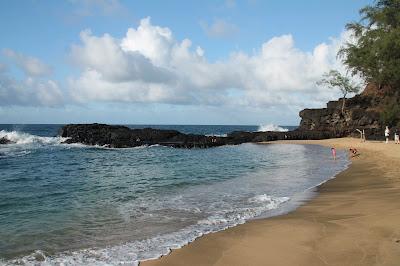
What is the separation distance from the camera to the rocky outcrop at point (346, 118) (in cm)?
Result: 6009

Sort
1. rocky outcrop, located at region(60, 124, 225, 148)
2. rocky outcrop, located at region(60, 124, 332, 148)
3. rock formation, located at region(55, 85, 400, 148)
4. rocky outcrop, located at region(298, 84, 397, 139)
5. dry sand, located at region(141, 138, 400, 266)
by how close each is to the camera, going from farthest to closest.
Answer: rocky outcrop, located at region(298, 84, 397, 139) → rock formation, located at region(55, 85, 400, 148) → rocky outcrop, located at region(60, 124, 332, 148) → rocky outcrop, located at region(60, 124, 225, 148) → dry sand, located at region(141, 138, 400, 266)

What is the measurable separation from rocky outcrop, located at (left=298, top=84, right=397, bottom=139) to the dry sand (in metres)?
44.9

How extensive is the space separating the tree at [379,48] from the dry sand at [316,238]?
61.5 feet

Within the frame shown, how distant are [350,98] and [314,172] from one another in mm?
48888

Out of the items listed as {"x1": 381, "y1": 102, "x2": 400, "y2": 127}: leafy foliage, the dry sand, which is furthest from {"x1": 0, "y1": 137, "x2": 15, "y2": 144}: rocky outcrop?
the dry sand

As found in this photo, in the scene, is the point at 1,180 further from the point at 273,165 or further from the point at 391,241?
the point at 391,241

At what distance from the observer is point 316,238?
32.2 feet

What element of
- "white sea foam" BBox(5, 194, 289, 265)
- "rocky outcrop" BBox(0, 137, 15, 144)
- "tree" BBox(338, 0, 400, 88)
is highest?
"tree" BBox(338, 0, 400, 88)

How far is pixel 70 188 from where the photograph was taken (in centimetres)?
2048

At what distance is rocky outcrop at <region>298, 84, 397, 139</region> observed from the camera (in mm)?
60094

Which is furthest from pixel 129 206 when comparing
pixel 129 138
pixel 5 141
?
pixel 5 141

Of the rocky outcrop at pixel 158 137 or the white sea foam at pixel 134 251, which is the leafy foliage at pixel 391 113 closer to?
the white sea foam at pixel 134 251

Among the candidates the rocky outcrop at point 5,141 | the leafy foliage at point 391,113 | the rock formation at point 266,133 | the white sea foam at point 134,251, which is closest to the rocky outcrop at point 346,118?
the rock formation at point 266,133

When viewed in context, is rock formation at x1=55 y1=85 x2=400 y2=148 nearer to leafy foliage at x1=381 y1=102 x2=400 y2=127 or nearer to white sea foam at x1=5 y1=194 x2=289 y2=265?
leafy foliage at x1=381 y1=102 x2=400 y2=127
